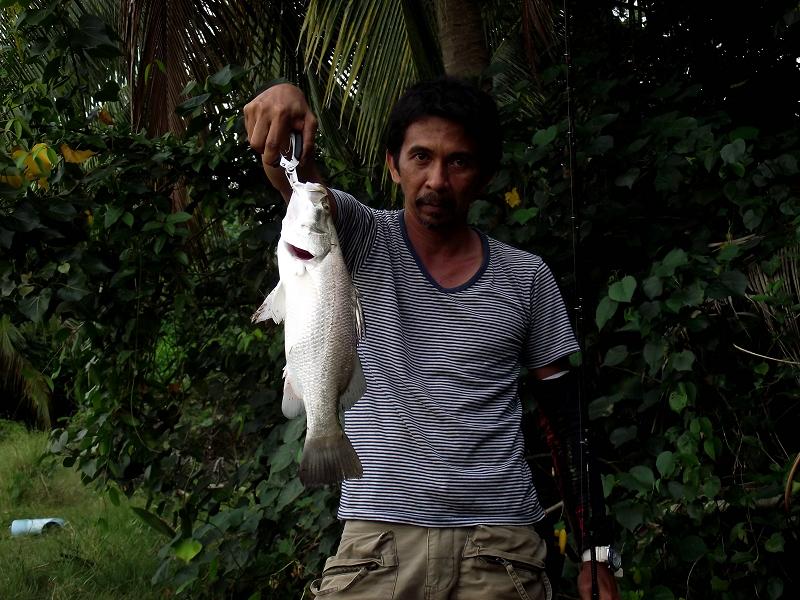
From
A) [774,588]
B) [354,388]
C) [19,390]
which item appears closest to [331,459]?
[354,388]

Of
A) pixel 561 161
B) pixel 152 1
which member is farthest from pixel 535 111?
pixel 152 1

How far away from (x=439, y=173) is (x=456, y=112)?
0.56 feet

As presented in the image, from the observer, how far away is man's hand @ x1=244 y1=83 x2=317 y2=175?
7.13 feet

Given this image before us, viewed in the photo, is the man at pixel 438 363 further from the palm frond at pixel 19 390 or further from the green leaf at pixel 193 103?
the palm frond at pixel 19 390

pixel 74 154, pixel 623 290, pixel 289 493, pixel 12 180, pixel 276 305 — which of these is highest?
pixel 74 154

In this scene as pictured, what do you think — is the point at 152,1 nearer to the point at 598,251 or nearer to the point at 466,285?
the point at 598,251

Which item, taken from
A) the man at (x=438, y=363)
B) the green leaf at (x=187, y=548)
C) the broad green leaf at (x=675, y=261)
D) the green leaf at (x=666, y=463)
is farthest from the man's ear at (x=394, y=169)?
the green leaf at (x=187, y=548)

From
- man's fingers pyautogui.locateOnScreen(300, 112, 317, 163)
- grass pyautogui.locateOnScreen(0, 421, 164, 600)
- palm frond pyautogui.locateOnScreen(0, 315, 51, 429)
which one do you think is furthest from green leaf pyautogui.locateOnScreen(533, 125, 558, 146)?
palm frond pyautogui.locateOnScreen(0, 315, 51, 429)

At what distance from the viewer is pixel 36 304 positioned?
3812 mm

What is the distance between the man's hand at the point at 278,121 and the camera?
2.17m

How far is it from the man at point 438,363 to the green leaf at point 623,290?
71cm

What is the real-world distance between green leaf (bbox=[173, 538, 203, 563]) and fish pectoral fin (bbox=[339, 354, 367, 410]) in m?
2.32

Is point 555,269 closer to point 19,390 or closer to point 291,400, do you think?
point 291,400

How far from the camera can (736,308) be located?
389cm
